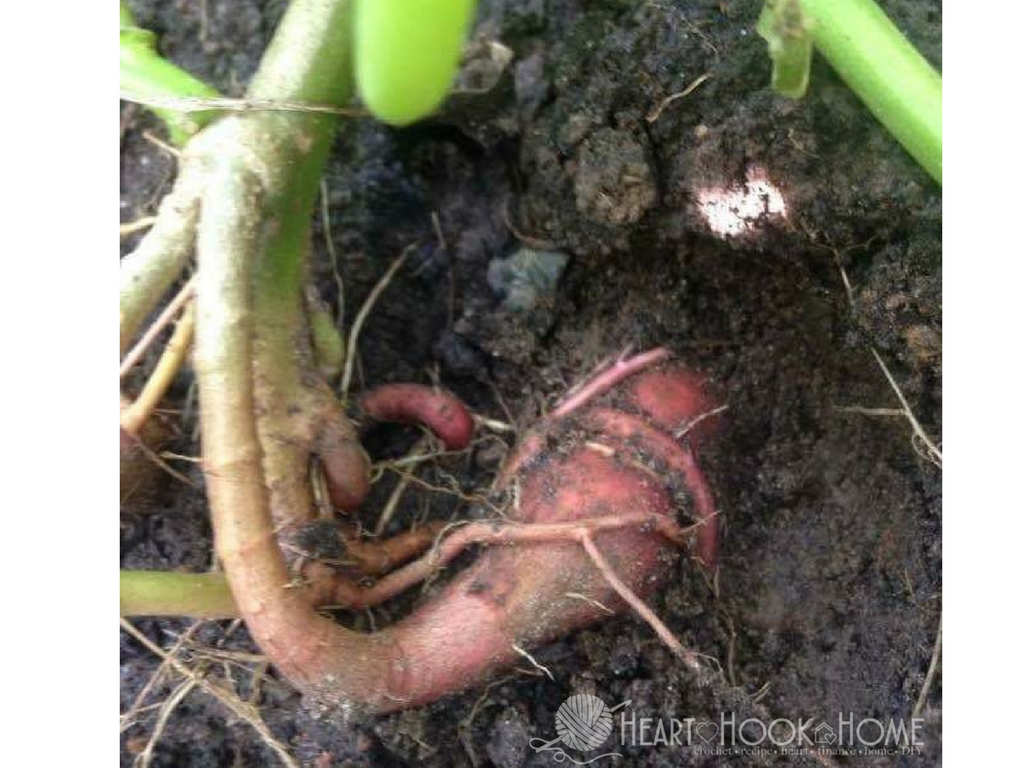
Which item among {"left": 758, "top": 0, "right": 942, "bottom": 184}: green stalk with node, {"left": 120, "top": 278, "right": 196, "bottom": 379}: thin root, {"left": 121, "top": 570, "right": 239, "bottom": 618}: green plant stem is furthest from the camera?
{"left": 120, "top": 278, "right": 196, "bottom": 379}: thin root

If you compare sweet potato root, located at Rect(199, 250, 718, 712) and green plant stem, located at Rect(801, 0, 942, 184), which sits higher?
green plant stem, located at Rect(801, 0, 942, 184)

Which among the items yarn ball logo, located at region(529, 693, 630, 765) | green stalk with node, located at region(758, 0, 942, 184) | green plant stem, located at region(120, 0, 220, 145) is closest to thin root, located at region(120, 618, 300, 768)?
yarn ball logo, located at region(529, 693, 630, 765)

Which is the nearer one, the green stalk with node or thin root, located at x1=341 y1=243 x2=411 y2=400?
the green stalk with node

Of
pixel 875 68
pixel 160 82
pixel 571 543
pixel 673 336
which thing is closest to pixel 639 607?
pixel 571 543

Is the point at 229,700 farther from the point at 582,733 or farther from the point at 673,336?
the point at 673,336

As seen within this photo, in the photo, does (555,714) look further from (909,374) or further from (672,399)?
(909,374)

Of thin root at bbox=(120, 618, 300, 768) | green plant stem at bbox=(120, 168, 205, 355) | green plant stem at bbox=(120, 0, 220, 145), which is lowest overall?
thin root at bbox=(120, 618, 300, 768)

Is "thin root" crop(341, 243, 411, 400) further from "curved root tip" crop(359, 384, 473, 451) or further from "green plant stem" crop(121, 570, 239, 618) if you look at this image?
"green plant stem" crop(121, 570, 239, 618)
